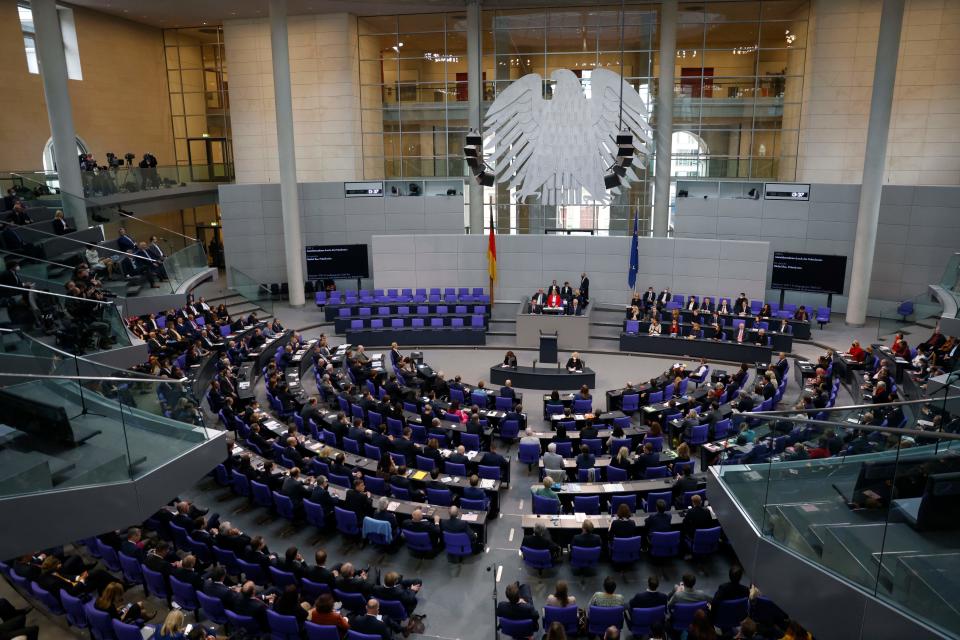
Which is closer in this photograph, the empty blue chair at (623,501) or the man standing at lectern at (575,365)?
the empty blue chair at (623,501)

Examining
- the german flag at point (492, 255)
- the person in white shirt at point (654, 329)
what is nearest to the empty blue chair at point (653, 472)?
the person in white shirt at point (654, 329)

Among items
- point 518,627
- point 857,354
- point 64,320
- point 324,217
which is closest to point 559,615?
point 518,627

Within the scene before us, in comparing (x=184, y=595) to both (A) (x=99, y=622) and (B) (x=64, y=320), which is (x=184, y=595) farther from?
(B) (x=64, y=320)

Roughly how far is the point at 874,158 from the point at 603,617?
→ 18.1 m

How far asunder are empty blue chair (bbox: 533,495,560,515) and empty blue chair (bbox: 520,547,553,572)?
105cm

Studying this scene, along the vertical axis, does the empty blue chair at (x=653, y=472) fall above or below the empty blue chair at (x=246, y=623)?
above

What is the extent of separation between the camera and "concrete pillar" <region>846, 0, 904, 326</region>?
62.5ft

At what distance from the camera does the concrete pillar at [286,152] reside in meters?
22.3

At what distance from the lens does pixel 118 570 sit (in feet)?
31.7

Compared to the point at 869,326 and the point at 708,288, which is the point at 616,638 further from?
the point at 869,326

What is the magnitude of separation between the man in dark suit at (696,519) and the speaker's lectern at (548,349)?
9.31 meters

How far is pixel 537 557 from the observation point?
9.06m

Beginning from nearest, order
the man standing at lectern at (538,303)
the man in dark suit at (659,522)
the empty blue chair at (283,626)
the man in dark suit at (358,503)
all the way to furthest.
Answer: the empty blue chair at (283,626) → the man in dark suit at (659,522) → the man in dark suit at (358,503) → the man standing at lectern at (538,303)

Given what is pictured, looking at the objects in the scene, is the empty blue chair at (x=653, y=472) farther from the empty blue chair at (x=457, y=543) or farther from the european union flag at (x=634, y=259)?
the european union flag at (x=634, y=259)
